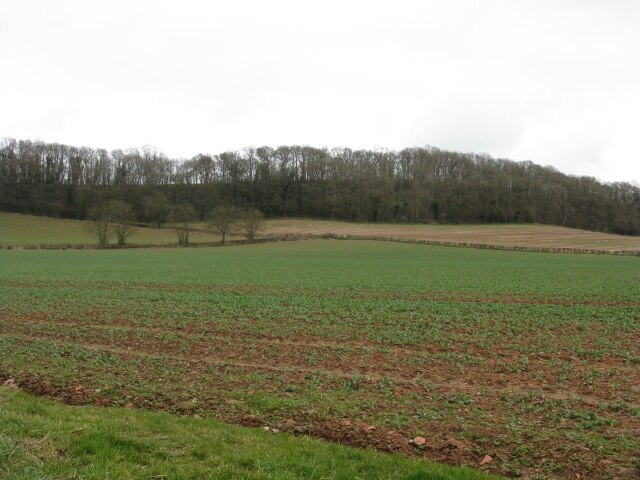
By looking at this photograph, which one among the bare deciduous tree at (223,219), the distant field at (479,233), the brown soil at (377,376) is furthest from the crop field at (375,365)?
the bare deciduous tree at (223,219)

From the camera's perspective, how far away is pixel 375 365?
12672 millimetres

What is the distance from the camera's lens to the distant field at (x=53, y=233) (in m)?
92.0

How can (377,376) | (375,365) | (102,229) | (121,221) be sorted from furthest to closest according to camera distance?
(121,221), (102,229), (375,365), (377,376)

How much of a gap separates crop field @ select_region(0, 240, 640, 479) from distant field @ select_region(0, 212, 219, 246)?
71633 millimetres

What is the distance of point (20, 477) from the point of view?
17.0 ft

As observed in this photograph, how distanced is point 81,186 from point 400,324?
136 metres

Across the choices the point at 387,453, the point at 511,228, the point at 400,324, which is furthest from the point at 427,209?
the point at 387,453

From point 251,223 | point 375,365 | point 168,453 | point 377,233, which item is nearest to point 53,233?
point 251,223

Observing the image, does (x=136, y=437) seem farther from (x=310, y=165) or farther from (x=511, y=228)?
(x=310, y=165)

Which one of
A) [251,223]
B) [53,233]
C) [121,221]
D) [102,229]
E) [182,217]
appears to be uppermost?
[182,217]

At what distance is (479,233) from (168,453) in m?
110

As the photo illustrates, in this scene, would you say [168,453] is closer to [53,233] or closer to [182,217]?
[182,217]

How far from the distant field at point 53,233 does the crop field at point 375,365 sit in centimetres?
7163

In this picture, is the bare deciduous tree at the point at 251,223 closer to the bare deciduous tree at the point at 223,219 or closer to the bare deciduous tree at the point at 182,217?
the bare deciduous tree at the point at 223,219
